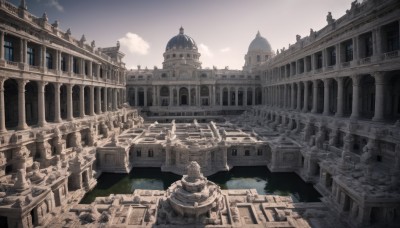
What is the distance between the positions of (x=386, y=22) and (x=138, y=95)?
2565 inches

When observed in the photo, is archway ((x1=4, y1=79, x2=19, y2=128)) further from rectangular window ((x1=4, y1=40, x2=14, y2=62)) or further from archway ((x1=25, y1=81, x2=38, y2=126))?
rectangular window ((x1=4, y1=40, x2=14, y2=62))

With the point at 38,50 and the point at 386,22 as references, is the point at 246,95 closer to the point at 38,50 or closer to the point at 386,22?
the point at 386,22

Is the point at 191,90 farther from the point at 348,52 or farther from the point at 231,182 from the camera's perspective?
the point at 231,182

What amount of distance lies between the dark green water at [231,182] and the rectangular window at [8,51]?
676 inches

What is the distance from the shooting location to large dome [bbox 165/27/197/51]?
279 ft

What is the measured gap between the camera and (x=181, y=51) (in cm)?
8362

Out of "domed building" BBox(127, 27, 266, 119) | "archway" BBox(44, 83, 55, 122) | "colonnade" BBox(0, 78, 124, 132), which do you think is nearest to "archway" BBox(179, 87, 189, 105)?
"domed building" BBox(127, 27, 266, 119)

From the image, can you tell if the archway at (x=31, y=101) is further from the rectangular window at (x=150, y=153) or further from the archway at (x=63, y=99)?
the rectangular window at (x=150, y=153)

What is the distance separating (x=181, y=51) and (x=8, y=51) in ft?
200

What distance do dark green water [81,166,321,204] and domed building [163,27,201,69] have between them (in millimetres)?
58158

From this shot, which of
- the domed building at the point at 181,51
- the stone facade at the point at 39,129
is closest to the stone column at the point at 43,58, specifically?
the stone facade at the point at 39,129

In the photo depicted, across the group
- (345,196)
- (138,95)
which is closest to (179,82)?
(138,95)

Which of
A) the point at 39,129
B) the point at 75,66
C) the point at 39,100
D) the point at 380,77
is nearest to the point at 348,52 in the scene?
the point at 380,77

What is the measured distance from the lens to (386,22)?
24.2 metres
